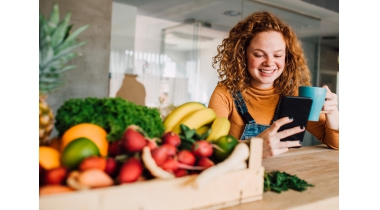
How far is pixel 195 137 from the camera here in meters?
0.73

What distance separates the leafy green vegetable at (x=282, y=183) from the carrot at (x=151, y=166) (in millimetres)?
302

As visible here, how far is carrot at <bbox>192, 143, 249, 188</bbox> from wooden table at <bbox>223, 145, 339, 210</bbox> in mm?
90

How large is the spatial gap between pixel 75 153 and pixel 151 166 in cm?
13

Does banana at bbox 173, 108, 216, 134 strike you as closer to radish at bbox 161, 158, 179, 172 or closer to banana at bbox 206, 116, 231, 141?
banana at bbox 206, 116, 231, 141

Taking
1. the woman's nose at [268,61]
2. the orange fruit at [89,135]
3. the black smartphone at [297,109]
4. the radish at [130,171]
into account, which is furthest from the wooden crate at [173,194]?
the woman's nose at [268,61]

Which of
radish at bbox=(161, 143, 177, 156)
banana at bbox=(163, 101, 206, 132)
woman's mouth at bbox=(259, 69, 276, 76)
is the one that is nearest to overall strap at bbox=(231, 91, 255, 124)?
woman's mouth at bbox=(259, 69, 276, 76)

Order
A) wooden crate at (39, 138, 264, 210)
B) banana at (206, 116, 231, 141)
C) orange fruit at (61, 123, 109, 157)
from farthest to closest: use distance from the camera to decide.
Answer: banana at (206, 116, 231, 141) < orange fruit at (61, 123, 109, 157) < wooden crate at (39, 138, 264, 210)

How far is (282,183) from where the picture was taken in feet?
2.65

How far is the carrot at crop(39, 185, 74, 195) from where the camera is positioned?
0.51 meters
